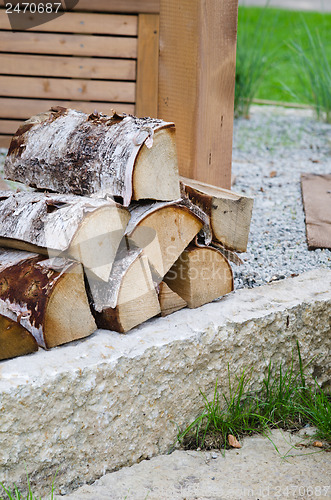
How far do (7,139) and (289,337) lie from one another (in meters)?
2.82

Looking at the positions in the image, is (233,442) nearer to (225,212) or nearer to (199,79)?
(225,212)

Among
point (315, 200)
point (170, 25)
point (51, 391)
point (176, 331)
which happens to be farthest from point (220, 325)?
point (315, 200)

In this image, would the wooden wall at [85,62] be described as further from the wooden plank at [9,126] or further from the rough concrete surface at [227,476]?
the rough concrete surface at [227,476]

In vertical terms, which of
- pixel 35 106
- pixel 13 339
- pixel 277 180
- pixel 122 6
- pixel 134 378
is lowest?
pixel 134 378

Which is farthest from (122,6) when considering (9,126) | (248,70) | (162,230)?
(162,230)

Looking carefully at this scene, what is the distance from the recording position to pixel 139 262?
69.3 inches

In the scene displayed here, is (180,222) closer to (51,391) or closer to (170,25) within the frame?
(51,391)

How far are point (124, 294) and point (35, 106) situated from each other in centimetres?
267

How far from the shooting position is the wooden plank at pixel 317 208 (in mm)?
2670

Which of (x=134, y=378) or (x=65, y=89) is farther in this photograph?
(x=65, y=89)

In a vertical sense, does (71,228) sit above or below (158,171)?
below

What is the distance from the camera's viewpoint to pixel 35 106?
4039 mm

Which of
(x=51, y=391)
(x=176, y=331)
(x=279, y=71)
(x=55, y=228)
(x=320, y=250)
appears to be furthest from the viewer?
(x=279, y=71)

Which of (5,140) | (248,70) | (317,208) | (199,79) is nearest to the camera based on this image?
(199,79)
